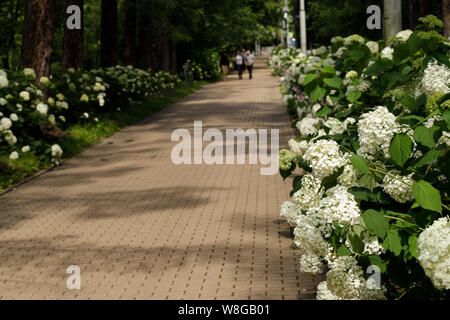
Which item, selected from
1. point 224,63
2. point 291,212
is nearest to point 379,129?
point 291,212

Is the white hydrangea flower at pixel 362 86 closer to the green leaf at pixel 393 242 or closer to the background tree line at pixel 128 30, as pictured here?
the green leaf at pixel 393 242

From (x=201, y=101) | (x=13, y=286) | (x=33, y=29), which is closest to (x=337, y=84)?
(x=13, y=286)

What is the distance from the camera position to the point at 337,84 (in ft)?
20.2

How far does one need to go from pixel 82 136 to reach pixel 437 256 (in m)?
14.0

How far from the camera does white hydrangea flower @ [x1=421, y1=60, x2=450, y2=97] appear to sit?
4703 millimetres

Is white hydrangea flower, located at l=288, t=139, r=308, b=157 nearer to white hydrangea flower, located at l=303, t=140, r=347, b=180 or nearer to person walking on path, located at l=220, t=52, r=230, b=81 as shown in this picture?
white hydrangea flower, located at l=303, t=140, r=347, b=180

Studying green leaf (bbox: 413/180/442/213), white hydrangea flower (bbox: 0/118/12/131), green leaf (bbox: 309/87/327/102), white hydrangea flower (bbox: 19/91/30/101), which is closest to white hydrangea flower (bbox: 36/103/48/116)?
white hydrangea flower (bbox: 19/91/30/101)

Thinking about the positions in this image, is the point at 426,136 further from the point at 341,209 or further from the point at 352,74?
the point at 352,74

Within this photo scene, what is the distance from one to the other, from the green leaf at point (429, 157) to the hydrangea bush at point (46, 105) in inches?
370

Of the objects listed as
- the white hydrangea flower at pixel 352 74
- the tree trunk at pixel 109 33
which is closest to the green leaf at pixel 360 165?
the white hydrangea flower at pixel 352 74

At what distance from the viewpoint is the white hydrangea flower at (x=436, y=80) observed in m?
4.70

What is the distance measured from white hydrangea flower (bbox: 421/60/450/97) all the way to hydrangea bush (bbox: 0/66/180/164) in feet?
28.7

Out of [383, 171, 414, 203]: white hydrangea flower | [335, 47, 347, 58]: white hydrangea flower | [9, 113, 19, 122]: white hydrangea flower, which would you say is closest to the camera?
[383, 171, 414, 203]: white hydrangea flower

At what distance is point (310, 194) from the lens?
466 centimetres
